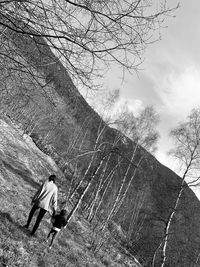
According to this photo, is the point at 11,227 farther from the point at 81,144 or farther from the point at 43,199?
the point at 81,144

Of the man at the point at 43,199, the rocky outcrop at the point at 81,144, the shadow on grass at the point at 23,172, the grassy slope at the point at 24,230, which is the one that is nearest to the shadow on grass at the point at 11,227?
the grassy slope at the point at 24,230

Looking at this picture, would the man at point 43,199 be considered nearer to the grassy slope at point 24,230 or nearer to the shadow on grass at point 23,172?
the grassy slope at point 24,230

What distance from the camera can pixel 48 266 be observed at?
6.04 meters

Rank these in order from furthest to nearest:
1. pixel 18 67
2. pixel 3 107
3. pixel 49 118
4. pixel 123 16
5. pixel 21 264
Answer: pixel 49 118 < pixel 3 107 < pixel 21 264 < pixel 18 67 < pixel 123 16

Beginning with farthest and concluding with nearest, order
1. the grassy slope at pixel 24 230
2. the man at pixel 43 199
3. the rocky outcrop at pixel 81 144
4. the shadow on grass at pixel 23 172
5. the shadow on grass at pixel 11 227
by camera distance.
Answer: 1. the shadow on grass at pixel 23 172
2. the man at pixel 43 199
3. the shadow on grass at pixel 11 227
4. the grassy slope at pixel 24 230
5. the rocky outcrop at pixel 81 144

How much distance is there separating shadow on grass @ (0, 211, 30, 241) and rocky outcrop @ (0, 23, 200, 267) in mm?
1965

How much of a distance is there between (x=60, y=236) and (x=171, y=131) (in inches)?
409

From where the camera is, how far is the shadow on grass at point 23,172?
511 inches

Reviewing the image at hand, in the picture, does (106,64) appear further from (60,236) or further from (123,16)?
(60,236)

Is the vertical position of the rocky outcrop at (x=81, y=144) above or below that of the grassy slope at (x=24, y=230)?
above

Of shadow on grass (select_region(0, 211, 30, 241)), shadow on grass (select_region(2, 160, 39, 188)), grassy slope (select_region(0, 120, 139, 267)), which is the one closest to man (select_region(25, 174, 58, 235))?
shadow on grass (select_region(0, 211, 30, 241))

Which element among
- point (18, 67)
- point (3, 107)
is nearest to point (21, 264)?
point (18, 67)

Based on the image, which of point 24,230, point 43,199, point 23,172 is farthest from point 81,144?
point 43,199

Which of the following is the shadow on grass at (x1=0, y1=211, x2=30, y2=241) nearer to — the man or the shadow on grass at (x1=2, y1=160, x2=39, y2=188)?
the man
